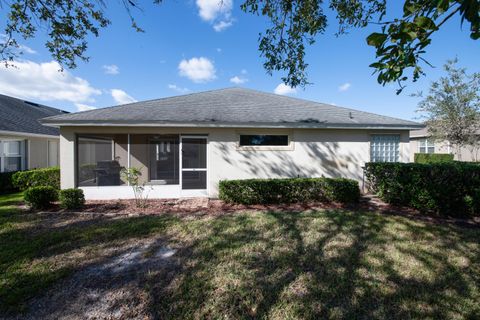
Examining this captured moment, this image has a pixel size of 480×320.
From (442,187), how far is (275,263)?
605 centimetres

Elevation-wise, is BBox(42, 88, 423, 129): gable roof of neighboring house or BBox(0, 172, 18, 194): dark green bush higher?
BBox(42, 88, 423, 129): gable roof of neighboring house

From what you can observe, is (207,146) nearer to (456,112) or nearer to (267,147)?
(267,147)

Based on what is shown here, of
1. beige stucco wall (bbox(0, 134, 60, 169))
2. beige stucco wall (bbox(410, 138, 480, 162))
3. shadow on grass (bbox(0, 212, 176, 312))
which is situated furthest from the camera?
beige stucco wall (bbox(410, 138, 480, 162))

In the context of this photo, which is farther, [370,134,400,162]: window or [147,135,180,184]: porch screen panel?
[370,134,400,162]: window

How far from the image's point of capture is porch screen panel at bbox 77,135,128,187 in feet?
29.3

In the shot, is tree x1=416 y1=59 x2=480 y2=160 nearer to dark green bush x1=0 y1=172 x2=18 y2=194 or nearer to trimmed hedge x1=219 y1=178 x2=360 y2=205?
trimmed hedge x1=219 y1=178 x2=360 y2=205

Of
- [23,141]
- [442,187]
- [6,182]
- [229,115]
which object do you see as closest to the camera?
[442,187]

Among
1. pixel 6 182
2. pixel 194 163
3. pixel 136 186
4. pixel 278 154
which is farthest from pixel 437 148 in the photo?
pixel 6 182

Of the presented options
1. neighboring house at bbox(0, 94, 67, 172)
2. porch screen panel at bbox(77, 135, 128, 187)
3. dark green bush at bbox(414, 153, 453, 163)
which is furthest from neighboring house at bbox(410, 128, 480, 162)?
neighboring house at bbox(0, 94, 67, 172)

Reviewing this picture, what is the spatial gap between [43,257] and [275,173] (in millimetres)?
7490

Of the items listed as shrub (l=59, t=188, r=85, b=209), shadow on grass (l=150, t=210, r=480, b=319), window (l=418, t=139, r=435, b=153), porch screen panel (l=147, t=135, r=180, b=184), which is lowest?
shadow on grass (l=150, t=210, r=480, b=319)

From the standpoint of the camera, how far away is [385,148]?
33.0 ft

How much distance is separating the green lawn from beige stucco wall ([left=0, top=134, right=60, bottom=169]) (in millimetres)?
8911

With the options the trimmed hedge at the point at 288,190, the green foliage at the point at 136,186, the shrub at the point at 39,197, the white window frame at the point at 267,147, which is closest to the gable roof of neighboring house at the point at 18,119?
the shrub at the point at 39,197
